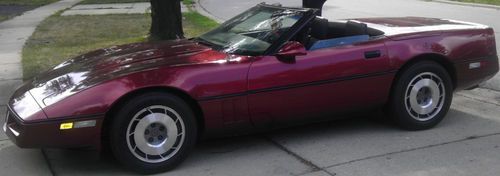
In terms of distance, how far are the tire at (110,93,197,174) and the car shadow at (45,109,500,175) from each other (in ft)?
0.45

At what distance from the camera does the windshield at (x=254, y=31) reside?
4803mm

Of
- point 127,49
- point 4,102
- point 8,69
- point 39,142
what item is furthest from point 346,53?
point 8,69

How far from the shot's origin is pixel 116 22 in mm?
14430

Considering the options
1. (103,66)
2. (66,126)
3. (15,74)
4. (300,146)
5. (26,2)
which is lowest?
(26,2)

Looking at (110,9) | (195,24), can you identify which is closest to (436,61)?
(195,24)

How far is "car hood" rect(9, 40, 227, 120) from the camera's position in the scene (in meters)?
4.34

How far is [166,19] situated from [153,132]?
5.15 meters

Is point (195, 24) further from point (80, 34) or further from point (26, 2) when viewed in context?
point (26, 2)

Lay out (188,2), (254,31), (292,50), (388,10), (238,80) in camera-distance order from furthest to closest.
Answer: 1. (188,2)
2. (388,10)
3. (254,31)
4. (292,50)
5. (238,80)

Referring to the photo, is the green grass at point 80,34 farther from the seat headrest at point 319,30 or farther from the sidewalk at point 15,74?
the seat headrest at point 319,30

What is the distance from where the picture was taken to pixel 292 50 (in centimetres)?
457

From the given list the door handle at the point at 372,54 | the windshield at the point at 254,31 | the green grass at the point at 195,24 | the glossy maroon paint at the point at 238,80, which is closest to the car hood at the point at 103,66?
the glossy maroon paint at the point at 238,80

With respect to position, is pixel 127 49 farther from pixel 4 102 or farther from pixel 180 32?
pixel 180 32

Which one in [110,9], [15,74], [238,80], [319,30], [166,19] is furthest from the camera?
[110,9]
